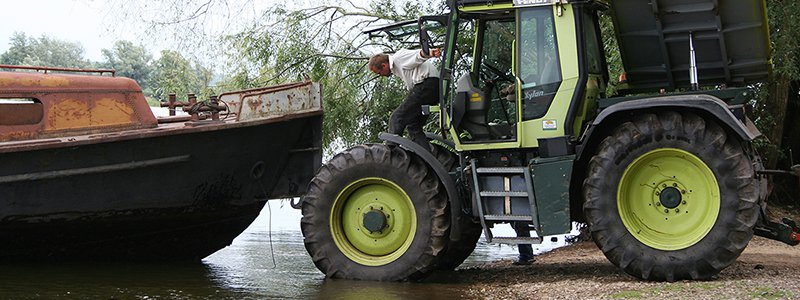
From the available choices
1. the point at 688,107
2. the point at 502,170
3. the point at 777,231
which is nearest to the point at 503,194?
the point at 502,170

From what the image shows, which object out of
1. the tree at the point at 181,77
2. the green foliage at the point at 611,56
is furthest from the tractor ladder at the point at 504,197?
the tree at the point at 181,77

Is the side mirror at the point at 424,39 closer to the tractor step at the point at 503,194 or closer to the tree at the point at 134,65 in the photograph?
A: the tractor step at the point at 503,194

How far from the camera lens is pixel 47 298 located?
7.89m

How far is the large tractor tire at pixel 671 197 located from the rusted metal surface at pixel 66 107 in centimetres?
482

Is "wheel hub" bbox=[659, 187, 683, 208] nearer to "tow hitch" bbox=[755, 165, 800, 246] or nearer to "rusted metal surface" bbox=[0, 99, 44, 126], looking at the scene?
"tow hitch" bbox=[755, 165, 800, 246]

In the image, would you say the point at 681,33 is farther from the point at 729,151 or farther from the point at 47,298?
the point at 47,298

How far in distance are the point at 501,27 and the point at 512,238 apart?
186 centimetres

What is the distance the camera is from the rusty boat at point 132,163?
9680mm

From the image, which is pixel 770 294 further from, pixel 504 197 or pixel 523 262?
pixel 523 262

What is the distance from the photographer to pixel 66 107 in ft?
32.9

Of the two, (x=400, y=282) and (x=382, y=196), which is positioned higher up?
(x=382, y=196)

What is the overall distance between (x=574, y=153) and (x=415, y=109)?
162cm

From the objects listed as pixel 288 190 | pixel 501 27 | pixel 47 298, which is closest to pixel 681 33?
pixel 501 27

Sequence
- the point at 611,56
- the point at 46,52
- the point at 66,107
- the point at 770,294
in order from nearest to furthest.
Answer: the point at 770,294 → the point at 66,107 → the point at 611,56 → the point at 46,52
